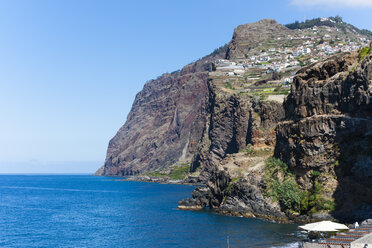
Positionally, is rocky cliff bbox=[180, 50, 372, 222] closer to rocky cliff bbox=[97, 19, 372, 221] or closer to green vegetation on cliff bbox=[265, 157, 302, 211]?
rocky cliff bbox=[97, 19, 372, 221]

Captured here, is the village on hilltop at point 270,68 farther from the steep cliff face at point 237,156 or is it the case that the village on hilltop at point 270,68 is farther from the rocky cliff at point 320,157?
the rocky cliff at point 320,157

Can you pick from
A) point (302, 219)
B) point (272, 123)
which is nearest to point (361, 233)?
point (302, 219)

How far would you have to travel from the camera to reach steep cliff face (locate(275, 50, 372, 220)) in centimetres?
5609

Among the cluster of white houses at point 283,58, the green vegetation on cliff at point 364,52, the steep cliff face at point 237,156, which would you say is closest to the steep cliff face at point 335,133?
the green vegetation on cliff at point 364,52

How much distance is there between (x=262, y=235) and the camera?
175 ft

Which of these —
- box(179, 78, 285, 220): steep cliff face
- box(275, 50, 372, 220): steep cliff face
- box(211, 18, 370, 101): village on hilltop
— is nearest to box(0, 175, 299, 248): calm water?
box(179, 78, 285, 220): steep cliff face

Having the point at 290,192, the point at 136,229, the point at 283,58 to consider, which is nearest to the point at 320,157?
the point at 290,192

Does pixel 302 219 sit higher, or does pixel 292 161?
pixel 292 161

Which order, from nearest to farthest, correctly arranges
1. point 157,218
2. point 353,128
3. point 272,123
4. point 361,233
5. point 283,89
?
point 361,233, point 353,128, point 157,218, point 272,123, point 283,89

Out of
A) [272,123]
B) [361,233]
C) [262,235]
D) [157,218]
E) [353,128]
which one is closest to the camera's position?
[361,233]

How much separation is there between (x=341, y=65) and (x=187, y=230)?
36945 mm

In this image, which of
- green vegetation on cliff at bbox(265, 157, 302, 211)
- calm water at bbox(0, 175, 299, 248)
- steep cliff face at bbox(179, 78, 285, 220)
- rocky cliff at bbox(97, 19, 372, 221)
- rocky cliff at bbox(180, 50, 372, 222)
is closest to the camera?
calm water at bbox(0, 175, 299, 248)

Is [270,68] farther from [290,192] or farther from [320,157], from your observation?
[290,192]

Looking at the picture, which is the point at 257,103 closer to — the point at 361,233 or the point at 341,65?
the point at 341,65
